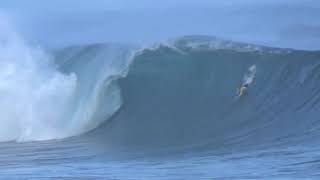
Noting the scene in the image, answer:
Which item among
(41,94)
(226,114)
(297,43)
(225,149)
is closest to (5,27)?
(41,94)

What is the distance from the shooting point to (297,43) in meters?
30.4

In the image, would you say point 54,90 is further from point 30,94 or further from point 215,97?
point 215,97

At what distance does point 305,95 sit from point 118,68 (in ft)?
17.7

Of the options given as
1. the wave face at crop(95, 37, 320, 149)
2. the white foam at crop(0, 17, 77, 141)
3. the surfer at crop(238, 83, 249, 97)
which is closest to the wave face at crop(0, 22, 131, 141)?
the white foam at crop(0, 17, 77, 141)

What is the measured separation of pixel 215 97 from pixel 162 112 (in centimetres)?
108

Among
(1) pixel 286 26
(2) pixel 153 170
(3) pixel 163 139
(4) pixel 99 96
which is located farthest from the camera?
(1) pixel 286 26

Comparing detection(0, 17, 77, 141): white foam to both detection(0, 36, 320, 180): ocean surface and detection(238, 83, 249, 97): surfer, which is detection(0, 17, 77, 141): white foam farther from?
detection(238, 83, 249, 97): surfer

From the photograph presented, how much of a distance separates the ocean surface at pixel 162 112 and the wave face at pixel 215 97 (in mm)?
26

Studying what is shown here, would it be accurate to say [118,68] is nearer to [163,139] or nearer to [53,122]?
[53,122]

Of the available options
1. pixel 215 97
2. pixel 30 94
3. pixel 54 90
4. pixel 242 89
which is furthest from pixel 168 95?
pixel 30 94

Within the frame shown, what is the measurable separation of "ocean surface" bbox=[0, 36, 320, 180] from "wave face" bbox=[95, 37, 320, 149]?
0.03 m

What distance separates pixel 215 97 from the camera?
73.6ft

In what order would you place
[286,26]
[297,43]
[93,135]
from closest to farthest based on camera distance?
[93,135] < [297,43] < [286,26]

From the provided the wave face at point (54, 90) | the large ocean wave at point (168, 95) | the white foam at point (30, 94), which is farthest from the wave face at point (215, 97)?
the white foam at point (30, 94)
